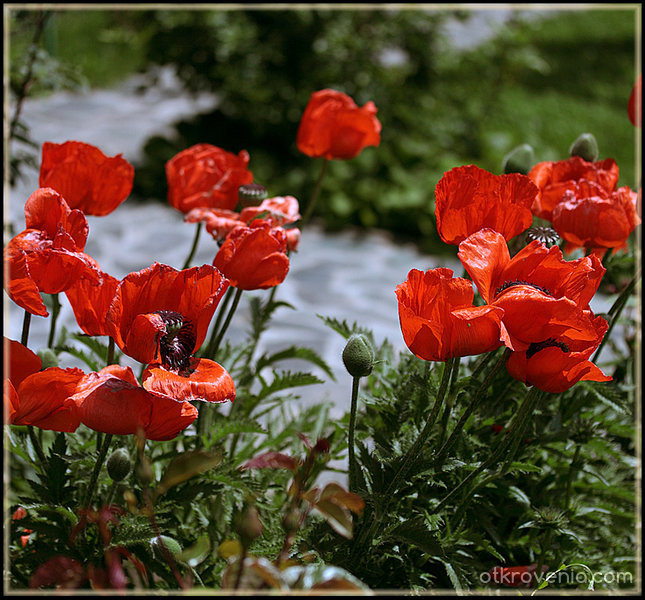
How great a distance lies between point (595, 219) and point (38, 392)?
0.74 meters

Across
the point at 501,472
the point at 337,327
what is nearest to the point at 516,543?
the point at 501,472

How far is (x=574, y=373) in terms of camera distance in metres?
0.84

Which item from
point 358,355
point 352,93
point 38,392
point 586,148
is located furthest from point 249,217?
point 352,93

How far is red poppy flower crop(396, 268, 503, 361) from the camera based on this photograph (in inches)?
31.2

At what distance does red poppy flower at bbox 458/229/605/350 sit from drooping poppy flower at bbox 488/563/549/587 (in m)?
0.45

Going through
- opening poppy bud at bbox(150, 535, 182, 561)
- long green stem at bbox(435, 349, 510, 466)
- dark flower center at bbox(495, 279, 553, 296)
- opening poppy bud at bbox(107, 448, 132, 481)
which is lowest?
opening poppy bud at bbox(150, 535, 182, 561)

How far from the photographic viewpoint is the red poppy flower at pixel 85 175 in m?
1.07

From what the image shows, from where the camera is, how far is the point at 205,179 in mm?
1252

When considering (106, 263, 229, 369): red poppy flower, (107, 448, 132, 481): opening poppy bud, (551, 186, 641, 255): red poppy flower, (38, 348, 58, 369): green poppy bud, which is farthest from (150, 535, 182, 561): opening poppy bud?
(551, 186, 641, 255): red poppy flower

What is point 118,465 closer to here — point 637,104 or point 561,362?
point 561,362

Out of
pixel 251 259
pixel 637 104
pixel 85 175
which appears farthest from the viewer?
pixel 637 104

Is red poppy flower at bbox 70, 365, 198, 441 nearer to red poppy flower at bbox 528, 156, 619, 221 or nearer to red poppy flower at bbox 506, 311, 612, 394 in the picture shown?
red poppy flower at bbox 506, 311, 612, 394

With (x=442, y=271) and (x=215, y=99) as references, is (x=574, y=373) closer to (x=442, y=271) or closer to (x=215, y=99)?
(x=442, y=271)

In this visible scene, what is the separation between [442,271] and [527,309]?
100 millimetres
